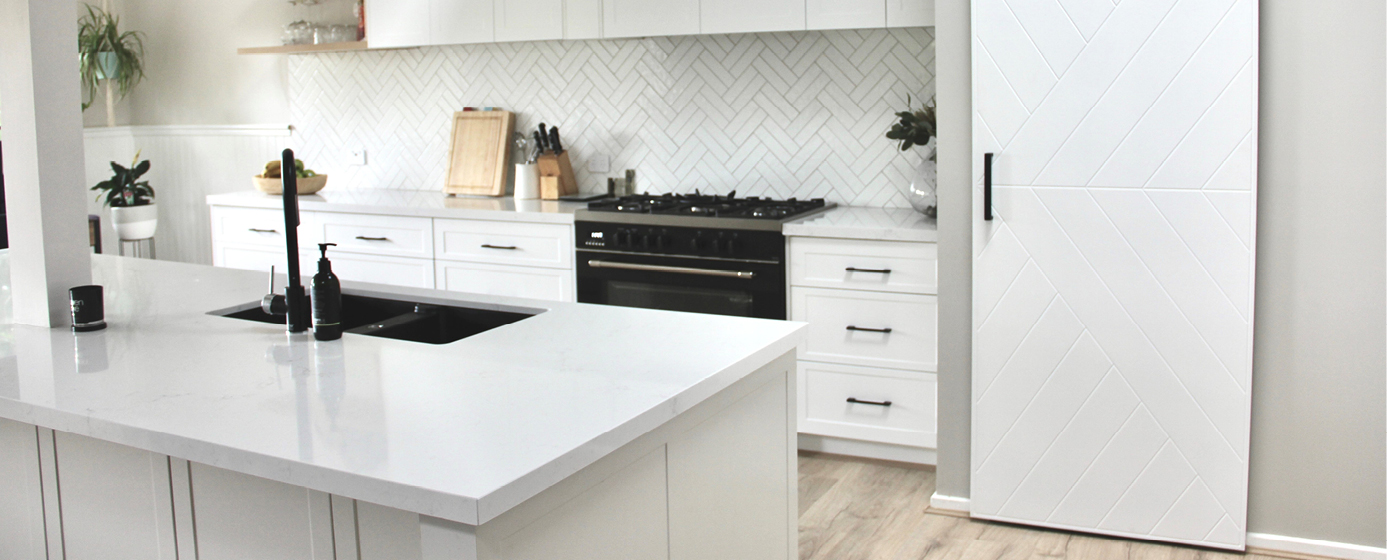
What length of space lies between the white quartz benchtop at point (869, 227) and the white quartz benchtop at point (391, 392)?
4.60 feet

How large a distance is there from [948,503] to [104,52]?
4931mm

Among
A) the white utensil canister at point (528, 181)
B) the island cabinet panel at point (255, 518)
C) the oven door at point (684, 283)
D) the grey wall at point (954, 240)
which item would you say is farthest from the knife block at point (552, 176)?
the island cabinet panel at point (255, 518)

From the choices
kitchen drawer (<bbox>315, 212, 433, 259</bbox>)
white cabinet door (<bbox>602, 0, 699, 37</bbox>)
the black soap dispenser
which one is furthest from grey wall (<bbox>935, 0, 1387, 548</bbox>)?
kitchen drawer (<bbox>315, 212, 433, 259</bbox>)

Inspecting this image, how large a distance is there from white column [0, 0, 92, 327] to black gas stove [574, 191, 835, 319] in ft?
6.38

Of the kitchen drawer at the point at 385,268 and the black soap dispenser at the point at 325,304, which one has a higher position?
the black soap dispenser at the point at 325,304

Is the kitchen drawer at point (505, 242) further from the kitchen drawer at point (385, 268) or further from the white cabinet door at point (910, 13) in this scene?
the white cabinet door at point (910, 13)

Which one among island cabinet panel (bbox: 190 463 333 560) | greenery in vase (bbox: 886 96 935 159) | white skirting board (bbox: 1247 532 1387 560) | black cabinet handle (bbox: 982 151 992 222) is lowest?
white skirting board (bbox: 1247 532 1387 560)

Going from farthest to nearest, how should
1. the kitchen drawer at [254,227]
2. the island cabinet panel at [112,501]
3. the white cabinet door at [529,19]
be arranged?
the kitchen drawer at [254,227] → the white cabinet door at [529,19] → the island cabinet panel at [112,501]

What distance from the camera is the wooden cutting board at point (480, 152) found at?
472 cm

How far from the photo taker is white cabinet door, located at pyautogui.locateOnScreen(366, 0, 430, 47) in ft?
14.7

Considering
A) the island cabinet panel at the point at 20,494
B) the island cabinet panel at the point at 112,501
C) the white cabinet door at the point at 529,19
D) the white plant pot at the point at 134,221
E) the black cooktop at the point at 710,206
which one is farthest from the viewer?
the white plant pot at the point at 134,221

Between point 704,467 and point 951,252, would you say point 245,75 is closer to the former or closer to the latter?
point 951,252

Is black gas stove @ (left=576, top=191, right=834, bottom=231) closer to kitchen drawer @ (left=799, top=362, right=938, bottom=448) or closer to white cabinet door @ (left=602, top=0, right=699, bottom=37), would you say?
kitchen drawer @ (left=799, top=362, right=938, bottom=448)

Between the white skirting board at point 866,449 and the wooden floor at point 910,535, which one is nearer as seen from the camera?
the wooden floor at point 910,535
